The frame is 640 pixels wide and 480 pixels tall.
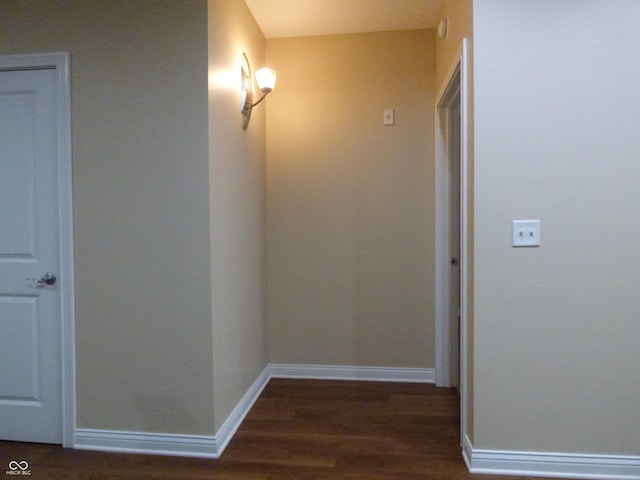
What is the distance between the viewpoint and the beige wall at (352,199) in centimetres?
306

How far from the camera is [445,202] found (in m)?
2.93

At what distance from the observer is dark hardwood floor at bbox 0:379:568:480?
198cm

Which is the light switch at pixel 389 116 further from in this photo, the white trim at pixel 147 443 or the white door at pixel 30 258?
the white trim at pixel 147 443

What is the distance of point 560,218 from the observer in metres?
1.92

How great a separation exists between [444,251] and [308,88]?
1581 millimetres

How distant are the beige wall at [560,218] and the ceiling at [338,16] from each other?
3.15 ft

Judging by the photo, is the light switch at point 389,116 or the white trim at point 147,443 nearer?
the white trim at point 147,443

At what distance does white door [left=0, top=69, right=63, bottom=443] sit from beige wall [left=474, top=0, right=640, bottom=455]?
7.12 feet

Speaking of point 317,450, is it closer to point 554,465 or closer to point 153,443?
point 153,443

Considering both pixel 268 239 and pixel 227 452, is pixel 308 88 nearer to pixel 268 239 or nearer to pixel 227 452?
pixel 268 239

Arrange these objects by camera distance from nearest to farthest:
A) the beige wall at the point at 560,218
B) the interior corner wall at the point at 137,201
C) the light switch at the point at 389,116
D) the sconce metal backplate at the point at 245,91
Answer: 1. the beige wall at the point at 560,218
2. the interior corner wall at the point at 137,201
3. the sconce metal backplate at the point at 245,91
4. the light switch at the point at 389,116

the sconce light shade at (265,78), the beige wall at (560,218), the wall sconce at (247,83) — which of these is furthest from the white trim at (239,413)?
the sconce light shade at (265,78)

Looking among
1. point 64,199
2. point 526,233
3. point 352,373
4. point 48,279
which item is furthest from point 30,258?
point 526,233

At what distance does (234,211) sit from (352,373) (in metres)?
1.58
